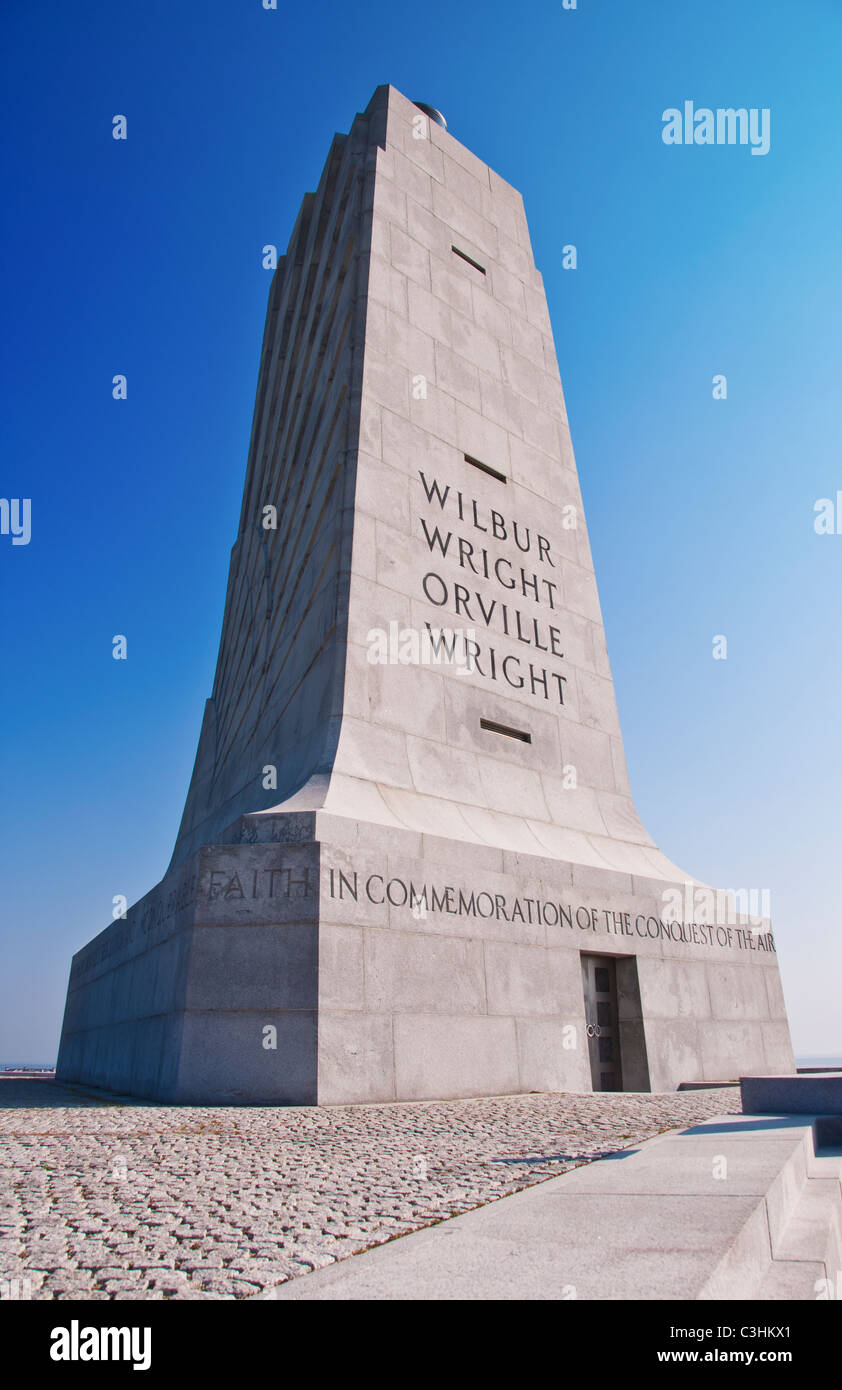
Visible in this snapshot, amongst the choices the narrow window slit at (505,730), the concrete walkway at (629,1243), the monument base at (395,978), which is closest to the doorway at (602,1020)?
the monument base at (395,978)

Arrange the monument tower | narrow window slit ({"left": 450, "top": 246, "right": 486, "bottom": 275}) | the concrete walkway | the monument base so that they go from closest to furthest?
the concrete walkway < the monument base < the monument tower < narrow window slit ({"left": 450, "top": 246, "right": 486, "bottom": 275})

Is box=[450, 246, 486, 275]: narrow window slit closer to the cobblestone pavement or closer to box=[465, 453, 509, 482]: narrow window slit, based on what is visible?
box=[465, 453, 509, 482]: narrow window slit

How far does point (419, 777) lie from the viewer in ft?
36.6

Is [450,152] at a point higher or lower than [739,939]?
higher

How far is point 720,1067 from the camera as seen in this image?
1214 centimetres

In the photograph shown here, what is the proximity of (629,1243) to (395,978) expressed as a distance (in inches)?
255

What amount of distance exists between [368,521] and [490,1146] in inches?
345

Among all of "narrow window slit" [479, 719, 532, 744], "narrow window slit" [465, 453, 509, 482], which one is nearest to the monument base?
"narrow window slit" [479, 719, 532, 744]

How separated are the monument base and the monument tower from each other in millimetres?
32

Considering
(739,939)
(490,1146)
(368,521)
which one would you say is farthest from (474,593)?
(490,1146)

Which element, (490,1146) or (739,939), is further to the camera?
(739,939)

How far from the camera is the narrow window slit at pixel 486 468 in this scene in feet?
48.1

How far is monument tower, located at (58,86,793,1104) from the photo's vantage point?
27.1ft
